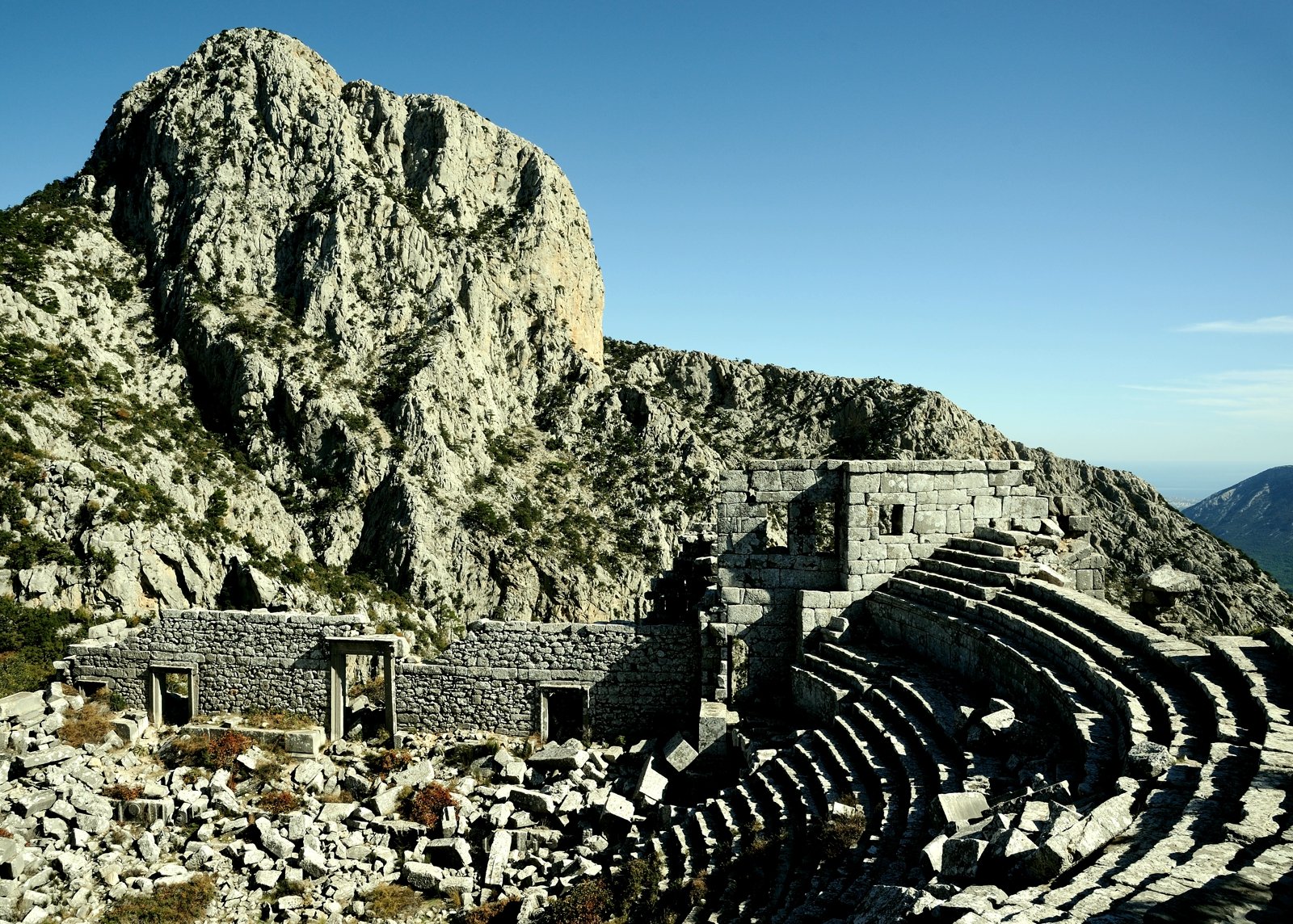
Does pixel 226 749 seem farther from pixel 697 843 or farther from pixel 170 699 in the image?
pixel 697 843

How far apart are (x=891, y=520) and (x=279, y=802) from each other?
13846 millimetres

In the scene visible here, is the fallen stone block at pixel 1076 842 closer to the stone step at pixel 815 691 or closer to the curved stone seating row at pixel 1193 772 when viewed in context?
the curved stone seating row at pixel 1193 772

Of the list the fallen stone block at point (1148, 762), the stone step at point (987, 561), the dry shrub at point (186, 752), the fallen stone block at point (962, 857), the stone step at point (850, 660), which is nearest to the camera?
the fallen stone block at point (962, 857)

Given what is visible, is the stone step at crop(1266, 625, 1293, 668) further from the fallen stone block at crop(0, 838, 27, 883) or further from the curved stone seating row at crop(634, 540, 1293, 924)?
the fallen stone block at crop(0, 838, 27, 883)

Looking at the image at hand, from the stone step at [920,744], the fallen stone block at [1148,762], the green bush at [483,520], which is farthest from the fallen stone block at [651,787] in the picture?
the green bush at [483,520]

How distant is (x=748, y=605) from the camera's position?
17516 mm

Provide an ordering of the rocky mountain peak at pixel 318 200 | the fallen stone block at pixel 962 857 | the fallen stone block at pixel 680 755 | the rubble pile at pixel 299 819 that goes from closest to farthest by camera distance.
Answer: the fallen stone block at pixel 962 857, the rubble pile at pixel 299 819, the fallen stone block at pixel 680 755, the rocky mountain peak at pixel 318 200

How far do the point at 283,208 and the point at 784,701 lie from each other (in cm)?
4713

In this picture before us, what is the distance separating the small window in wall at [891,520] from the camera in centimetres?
1712

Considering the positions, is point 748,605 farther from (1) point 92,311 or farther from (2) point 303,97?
(2) point 303,97

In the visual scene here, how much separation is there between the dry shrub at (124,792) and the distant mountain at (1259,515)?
77.9 metres

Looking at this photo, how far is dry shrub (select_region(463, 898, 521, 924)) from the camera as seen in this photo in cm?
1220

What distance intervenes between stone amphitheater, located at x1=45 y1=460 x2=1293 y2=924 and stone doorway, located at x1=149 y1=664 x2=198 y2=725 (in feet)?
0.68

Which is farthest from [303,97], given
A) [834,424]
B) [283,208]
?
[834,424]
